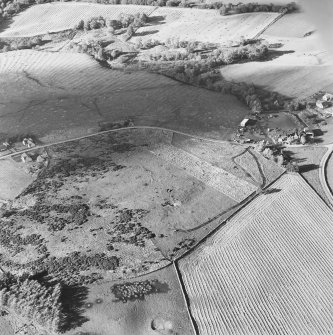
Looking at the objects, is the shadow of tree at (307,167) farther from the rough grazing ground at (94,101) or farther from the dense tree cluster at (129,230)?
the dense tree cluster at (129,230)

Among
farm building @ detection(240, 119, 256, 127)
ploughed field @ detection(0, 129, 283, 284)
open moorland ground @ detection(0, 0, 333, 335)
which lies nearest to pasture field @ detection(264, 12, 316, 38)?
open moorland ground @ detection(0, 0, 333, 335)

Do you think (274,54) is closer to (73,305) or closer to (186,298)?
(186,298)

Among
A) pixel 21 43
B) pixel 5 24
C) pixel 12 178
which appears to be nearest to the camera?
pixel 12 178

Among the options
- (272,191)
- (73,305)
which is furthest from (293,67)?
(73,305)

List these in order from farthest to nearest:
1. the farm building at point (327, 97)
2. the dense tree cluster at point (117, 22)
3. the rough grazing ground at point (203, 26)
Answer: the dense tree cluster at point (117, 22) → the rough grazing ground at point (203, 26) → the farm building at point (327, 97)

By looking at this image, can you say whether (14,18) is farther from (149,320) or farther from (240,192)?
(149,320)

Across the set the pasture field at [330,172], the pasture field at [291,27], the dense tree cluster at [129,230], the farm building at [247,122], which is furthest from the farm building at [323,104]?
the dense tree cluster at [129,230]

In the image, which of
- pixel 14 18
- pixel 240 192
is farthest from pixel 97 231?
pixel 14 18
